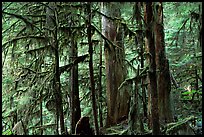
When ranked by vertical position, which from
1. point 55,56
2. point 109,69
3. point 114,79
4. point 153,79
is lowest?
point 153,79

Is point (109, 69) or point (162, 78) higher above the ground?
point (109, 69)

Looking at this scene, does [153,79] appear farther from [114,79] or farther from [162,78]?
[114,79]

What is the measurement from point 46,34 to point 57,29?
11.9 inches

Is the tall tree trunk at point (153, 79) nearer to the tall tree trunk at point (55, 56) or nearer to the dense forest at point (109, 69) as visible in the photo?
the dense forest at point (109, 69)

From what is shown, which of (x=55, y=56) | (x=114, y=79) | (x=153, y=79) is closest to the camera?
(x=153, y=79)

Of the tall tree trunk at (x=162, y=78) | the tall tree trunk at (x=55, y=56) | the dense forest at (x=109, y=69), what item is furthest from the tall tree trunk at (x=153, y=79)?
the tall tree trunk at (x=55, y=56)

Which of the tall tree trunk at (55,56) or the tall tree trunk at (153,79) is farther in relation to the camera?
the tall tree trunk at (55,56)

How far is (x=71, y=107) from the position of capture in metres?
8.75

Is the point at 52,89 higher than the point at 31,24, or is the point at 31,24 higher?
the point at 31,24

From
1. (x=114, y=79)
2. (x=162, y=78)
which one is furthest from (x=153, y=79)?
(x=114, y=79)

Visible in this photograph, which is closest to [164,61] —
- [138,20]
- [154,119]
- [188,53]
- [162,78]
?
[162,78]

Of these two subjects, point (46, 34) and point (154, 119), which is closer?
point (154, 119)

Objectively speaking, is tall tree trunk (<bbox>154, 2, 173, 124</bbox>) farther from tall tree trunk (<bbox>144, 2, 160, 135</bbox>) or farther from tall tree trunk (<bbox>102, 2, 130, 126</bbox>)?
tall tree trunk (<bbox>102, 2, 130, 126</bbox>)

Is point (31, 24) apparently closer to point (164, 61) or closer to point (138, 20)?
point (138, 20)
